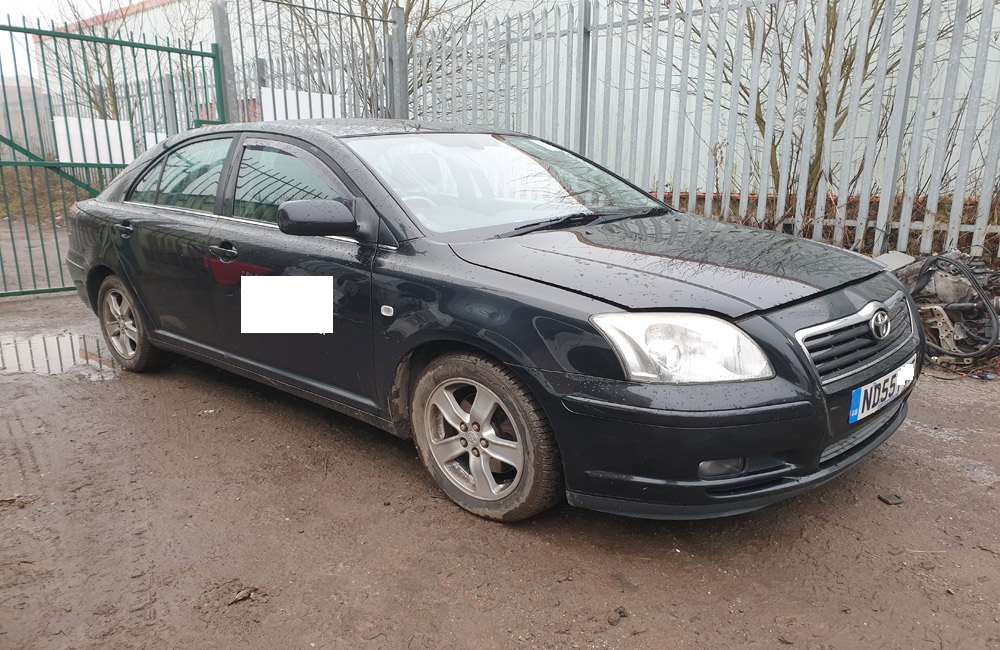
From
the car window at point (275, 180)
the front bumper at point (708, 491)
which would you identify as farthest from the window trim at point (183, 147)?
the front bumper at point (708, 491)

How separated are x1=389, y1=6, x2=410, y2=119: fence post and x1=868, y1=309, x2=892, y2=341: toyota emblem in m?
7.54

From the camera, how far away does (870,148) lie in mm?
5391

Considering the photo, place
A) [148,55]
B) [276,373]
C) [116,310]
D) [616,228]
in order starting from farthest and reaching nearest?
1. [148,55]
2. [116,310]
3. [276,373]
4. [616,228]

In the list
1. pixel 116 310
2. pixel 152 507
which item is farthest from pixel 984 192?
pixel 116 310

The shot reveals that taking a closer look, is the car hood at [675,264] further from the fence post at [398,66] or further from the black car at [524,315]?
the fence post at [398,66]

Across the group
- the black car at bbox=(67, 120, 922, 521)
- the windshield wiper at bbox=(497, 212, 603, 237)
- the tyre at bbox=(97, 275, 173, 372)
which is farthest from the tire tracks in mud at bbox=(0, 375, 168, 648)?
the windshield wiper at bbox=(497, 212, 603, 237)

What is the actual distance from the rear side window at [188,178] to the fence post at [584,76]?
4.19m

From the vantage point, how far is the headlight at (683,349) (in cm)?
224

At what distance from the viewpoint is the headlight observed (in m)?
2.24

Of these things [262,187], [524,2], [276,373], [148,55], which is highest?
[524,2]

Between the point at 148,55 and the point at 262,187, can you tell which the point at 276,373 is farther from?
the point at 148,55

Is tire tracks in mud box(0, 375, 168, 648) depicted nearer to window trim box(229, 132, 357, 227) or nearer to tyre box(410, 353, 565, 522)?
tyre box(410, 353, 565, 522)

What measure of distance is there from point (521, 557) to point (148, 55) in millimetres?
7508

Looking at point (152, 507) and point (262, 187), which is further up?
point (262, 187)
